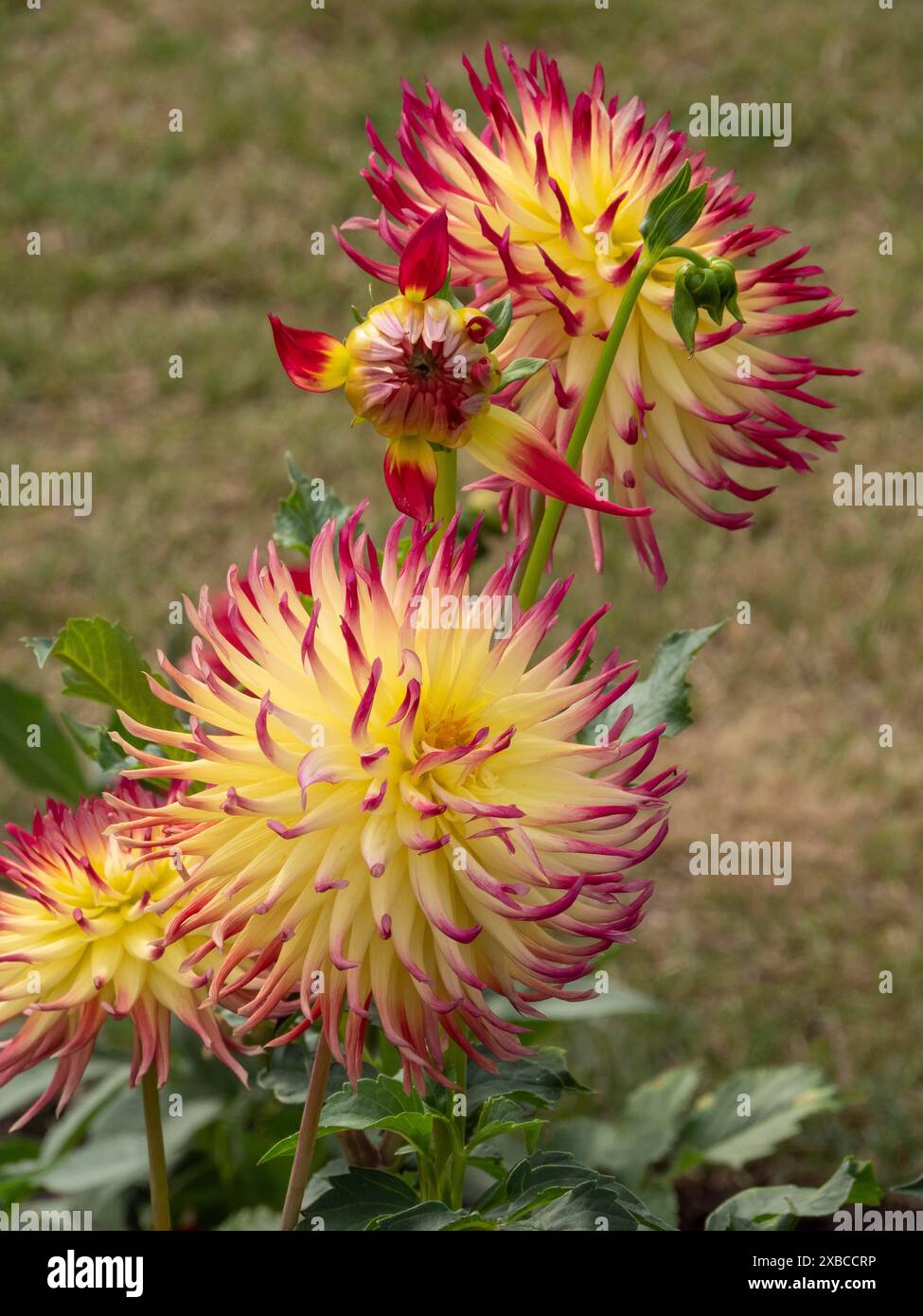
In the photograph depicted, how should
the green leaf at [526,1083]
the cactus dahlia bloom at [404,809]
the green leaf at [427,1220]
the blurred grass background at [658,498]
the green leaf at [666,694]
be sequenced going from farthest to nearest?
the blurred grass background at [658,498]
the green leaf at [666,694]
the green leaf at [526,1083]
the green leaf at [427,1220]
the cactus dahlia bloom at [404,809]

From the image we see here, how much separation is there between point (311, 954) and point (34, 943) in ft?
0.58

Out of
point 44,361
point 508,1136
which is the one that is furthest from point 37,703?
point 44,361

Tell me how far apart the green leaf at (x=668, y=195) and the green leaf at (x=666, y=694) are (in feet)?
0.94

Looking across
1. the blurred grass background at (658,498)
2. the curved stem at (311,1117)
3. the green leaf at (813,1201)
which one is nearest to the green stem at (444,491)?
the curved stem at (311,1117)

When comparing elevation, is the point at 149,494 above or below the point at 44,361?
below

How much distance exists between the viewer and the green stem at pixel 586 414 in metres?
0.75

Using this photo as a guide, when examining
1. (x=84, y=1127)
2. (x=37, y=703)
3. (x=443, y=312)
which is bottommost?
(x=84, y=1127)

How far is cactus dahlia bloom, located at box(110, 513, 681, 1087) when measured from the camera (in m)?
0.66

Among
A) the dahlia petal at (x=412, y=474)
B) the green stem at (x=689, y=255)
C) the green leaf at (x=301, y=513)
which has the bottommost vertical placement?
the dahlia petal at (x=412, y=474)

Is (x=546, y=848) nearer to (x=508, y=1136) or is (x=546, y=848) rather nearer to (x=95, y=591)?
(x=508, y=1136)

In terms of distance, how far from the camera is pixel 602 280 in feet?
2.62

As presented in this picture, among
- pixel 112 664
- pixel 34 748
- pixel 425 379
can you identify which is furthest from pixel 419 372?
pixel 34 748

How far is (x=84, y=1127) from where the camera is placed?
4.86ft

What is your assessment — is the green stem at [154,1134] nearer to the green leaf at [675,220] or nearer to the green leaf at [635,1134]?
the green leaf at [675,220]
